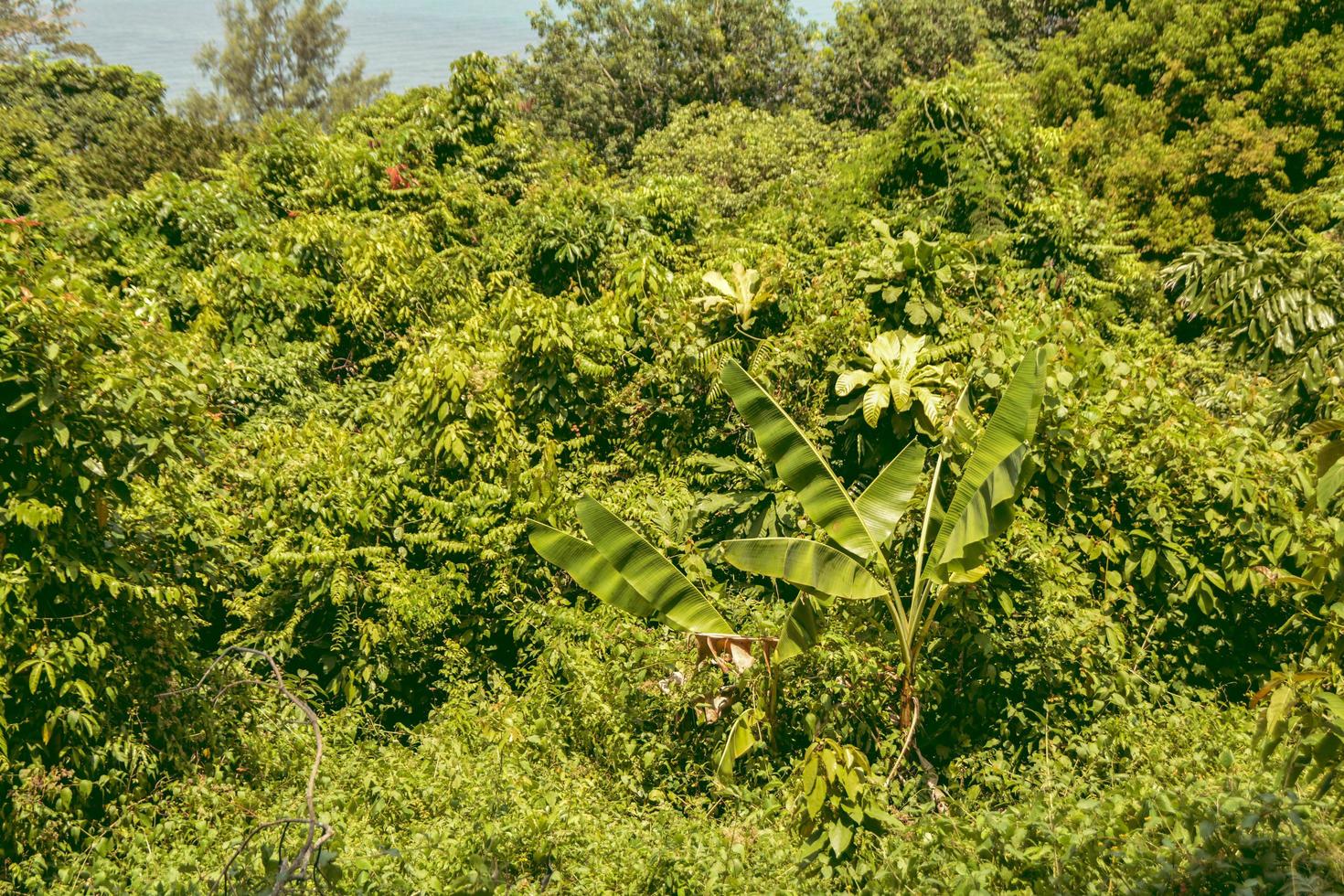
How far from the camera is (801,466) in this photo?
4293mm

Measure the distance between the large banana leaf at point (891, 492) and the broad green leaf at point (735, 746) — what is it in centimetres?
104

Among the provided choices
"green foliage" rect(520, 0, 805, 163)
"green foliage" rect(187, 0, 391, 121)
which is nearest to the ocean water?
"green foliage" rect(187, 0, 391, 121)

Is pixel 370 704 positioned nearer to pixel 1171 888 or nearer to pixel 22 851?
pixel 22 851

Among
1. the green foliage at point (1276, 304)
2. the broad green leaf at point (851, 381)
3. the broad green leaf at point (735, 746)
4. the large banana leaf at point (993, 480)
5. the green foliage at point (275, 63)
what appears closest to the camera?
the large banana leaf at point (993, 480)

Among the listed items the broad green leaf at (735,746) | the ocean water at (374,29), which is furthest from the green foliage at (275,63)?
the broad green leaf at (735,746)

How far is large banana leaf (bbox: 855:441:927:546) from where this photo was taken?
14.3ft

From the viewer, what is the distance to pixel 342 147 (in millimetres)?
10453

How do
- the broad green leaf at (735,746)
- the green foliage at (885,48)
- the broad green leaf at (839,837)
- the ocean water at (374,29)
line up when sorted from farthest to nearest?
the ocean water at (374,29), the green foliage at (885,48), the broad green leaf at (735,746), the broad green leaf at (839,837)

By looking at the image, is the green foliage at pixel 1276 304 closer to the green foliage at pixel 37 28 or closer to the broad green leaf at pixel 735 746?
the broad green leaf at pixel 735 746

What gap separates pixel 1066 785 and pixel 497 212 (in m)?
7.95

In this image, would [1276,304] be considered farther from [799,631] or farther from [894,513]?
[799,631]

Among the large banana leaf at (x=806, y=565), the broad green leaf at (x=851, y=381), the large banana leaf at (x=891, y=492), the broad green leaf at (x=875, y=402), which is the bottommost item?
the large banana leaf at (x=806, y=565)

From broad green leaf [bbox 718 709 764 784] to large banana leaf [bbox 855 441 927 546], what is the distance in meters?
1.04

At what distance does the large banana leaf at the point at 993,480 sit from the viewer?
397cm
